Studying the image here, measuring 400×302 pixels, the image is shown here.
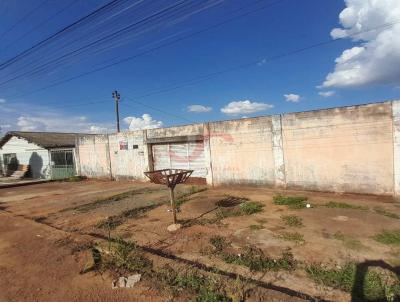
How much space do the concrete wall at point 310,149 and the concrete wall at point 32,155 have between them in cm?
1285

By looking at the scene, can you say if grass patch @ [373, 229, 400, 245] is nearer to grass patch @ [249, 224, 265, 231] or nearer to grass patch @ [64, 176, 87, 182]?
grass patch @ [249, 224, 265, 231]

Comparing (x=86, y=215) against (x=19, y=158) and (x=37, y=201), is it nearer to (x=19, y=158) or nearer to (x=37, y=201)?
(x=37, y=201)

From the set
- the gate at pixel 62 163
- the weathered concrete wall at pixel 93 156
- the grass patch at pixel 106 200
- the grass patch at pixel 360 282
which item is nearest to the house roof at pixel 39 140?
the gate at pixel 62 163

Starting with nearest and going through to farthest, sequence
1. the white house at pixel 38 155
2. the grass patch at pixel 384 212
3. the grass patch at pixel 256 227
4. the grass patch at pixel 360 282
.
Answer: the grass patch at pixel 360 282
the grass patch at pixel 256 227
the grass patch at pixel 384 212
the white house at pixel 38 155

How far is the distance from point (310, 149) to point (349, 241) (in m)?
4.92

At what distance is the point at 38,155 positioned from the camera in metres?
22.1

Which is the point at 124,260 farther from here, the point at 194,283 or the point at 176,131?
the point at 176,131

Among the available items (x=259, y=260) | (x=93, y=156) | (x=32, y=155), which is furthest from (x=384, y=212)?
(x=32, y=155)

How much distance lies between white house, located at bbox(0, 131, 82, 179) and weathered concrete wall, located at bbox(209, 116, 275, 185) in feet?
40.3

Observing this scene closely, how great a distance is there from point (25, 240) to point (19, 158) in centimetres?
2140

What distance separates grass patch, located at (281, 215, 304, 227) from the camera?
624 cm

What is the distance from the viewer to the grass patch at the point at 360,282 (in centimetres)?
337

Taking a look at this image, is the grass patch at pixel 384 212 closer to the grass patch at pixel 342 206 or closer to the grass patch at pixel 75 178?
the grass patch at pixel 342 206

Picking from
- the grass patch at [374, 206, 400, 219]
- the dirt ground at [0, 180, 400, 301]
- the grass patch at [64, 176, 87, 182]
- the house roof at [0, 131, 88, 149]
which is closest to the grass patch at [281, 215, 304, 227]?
the dirt ground at [0, 180, 400, 301]
